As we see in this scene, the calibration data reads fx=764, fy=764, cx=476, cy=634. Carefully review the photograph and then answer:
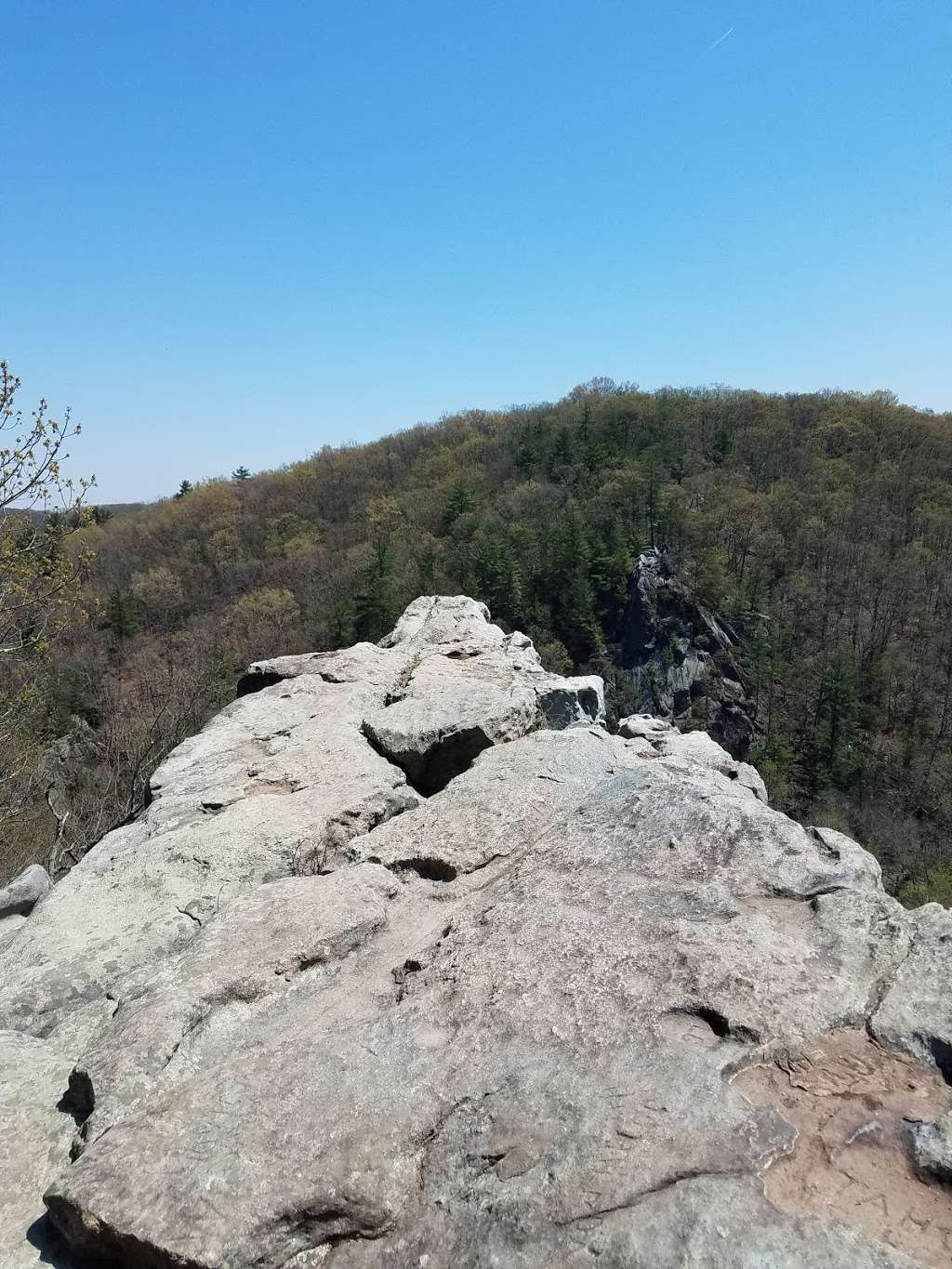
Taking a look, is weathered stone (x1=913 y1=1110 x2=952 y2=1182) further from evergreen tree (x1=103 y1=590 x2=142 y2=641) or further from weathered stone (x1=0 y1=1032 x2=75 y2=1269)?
evergreen tree (x1=103 y1=590 x2=142 y2=641)

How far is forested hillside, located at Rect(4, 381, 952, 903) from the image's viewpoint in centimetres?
4253

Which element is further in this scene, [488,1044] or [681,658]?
[681,658]

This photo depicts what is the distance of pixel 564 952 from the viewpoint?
4059 millimetres

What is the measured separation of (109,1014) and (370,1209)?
235 cm

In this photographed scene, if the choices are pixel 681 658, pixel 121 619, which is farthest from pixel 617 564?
pixel 121 619

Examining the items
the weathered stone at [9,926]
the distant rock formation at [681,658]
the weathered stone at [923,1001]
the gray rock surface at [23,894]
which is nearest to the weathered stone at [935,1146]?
the weathered stone at [923,1001]

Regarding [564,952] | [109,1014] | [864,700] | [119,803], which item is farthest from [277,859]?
[864,700]

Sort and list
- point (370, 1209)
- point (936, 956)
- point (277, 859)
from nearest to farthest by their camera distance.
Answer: point (370, 1209) < point (936, 956) < point (277, 859)

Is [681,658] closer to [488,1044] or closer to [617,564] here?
[617,564]

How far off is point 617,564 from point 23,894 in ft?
173

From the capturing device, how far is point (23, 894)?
21.3 ft

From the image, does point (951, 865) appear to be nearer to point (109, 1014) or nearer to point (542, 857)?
point (542, 857)

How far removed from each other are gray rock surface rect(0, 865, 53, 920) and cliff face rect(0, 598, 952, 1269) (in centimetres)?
90

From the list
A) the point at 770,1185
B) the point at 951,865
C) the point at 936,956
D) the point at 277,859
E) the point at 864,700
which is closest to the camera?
the point at 770,1185
